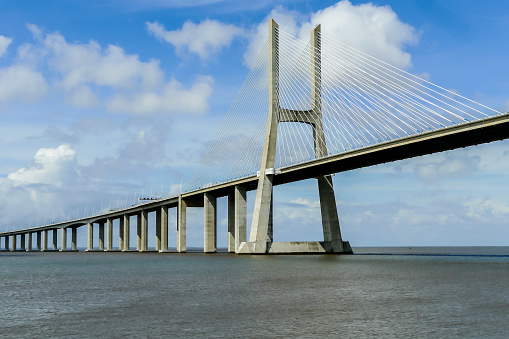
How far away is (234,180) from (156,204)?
3418 centimetres

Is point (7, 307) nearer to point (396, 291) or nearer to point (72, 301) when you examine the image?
point (72, 301)

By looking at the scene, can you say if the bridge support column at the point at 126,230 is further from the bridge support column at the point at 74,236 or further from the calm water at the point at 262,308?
the calm water at the point at 262,308

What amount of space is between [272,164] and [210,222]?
2861 cm

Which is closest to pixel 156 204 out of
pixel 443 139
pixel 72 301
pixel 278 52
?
pixel 278 52

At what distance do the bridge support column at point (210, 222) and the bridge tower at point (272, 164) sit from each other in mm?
20078

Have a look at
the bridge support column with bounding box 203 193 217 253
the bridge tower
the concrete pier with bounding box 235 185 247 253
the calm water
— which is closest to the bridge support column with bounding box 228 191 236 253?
the bridge support column with bounding box 203 193 217 253

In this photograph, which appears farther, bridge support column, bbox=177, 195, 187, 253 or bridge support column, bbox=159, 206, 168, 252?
bridge support column, bbox=159, 206, 168, 252

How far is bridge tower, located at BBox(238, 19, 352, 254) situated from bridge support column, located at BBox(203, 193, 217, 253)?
20.1 meters

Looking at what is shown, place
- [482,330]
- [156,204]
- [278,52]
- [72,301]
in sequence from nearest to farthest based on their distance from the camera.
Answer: [482,330] < [72,301] < [278,52] < [156,204]

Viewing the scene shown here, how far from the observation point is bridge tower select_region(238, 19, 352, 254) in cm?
7269

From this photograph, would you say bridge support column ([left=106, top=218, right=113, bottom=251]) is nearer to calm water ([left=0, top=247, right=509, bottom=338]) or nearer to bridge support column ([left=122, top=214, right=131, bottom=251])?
bridge support column ([left=122, top=214, right=131, bottom=251])

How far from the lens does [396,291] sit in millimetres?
32406

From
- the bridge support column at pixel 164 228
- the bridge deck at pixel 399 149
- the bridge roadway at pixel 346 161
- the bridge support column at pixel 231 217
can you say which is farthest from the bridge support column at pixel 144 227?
the bridge deck at pixel 399 149

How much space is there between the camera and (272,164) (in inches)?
2872
